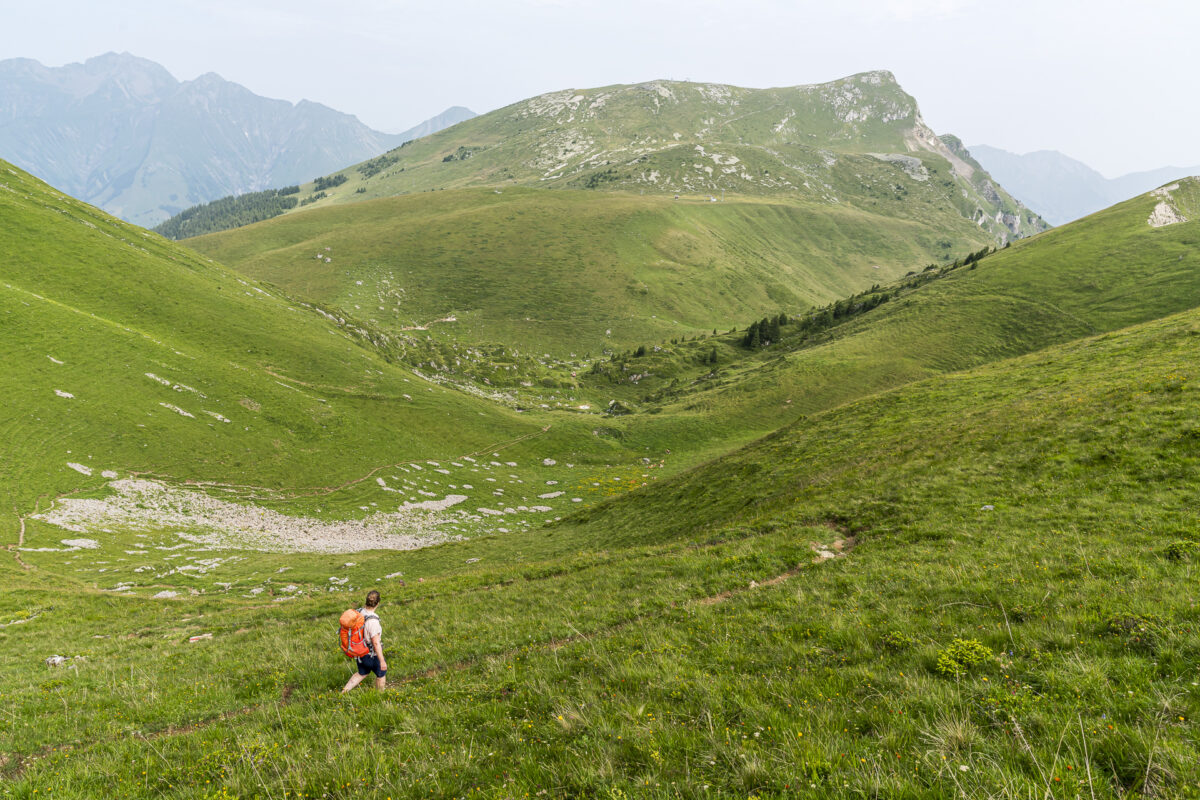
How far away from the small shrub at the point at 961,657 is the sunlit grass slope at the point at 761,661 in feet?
0.20

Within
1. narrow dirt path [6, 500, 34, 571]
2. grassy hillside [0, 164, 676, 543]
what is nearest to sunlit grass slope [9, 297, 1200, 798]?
narrow dirt path [6, 500, 34, 571]

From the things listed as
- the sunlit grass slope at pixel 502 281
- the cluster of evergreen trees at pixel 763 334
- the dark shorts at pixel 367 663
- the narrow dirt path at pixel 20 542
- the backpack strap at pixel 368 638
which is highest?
the sunlit grass slope at pixel 502 281

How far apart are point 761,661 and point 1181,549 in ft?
40.0

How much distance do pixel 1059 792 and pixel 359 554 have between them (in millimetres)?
45466

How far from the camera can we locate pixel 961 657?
876 cm

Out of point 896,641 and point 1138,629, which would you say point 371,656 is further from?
point 1138,629

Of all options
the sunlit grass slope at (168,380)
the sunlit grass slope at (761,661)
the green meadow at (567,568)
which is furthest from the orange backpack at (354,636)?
the sunlit grass slope at (168,380)

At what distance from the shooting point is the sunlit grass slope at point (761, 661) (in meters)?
6.24

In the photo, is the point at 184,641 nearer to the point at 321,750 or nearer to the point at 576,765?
the point at 321,750

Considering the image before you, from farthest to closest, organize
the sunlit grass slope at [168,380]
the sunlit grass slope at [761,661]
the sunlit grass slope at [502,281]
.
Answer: the sunlit grass slope at [502,281] < the sunlit grass slope at [168,380] < the sunlit grass slope at [761,661]

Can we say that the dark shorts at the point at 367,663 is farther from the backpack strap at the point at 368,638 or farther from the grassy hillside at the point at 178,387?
the grassy hillside at the point at 178,387

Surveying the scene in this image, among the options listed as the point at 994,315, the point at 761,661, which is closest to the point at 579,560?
the point at 761,661

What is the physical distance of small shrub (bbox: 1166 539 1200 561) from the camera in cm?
1202

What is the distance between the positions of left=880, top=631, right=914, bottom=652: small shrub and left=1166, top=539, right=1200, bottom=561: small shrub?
8.55 metres
